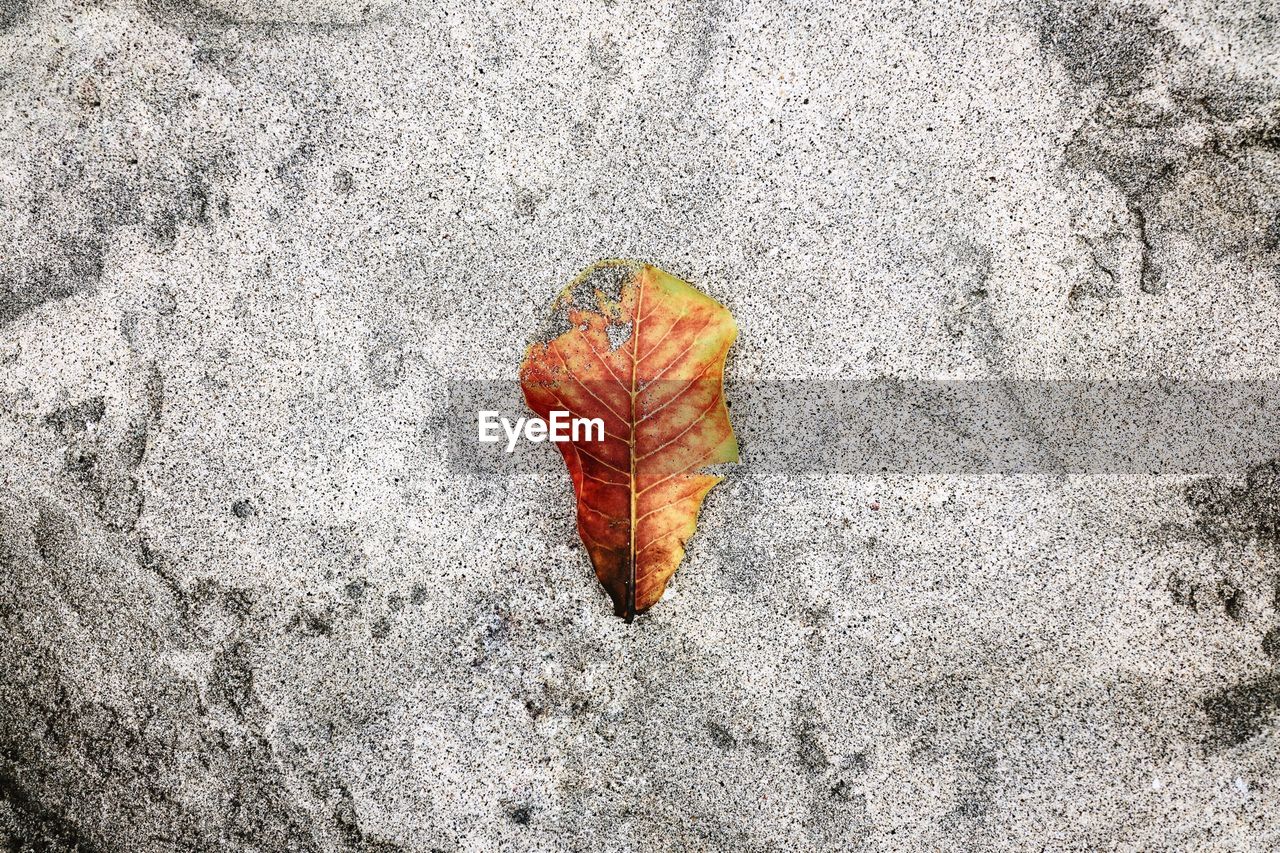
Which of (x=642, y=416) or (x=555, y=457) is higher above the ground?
(x=642, y=416)

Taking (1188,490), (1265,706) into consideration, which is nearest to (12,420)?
(1188,490)

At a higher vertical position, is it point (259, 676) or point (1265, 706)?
point (1265, 706)

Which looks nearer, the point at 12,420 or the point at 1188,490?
the point at 1188,490

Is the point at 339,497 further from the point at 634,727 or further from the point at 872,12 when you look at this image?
the point at 872,12

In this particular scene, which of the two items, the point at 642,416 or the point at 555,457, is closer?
the point at 642,416
